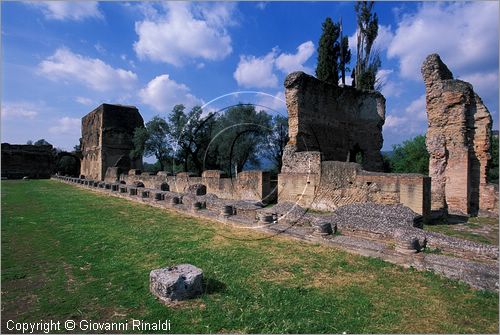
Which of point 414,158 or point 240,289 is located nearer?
point 240,289

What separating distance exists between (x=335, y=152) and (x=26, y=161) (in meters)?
42.8

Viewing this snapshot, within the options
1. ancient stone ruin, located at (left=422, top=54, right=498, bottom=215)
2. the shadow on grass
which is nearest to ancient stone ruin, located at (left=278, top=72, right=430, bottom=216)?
ancient stone ruin, located at (left=422, top=54, right=498, bottom=215)

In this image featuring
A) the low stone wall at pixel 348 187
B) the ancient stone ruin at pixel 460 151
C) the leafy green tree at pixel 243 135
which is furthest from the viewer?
the leafy green tree at pixel 243 135

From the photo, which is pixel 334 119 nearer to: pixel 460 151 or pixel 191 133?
pixel 460 151

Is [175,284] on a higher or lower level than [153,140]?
lower

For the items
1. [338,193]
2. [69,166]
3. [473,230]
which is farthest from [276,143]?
[69,166]

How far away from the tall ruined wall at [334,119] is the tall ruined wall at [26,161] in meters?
41.1

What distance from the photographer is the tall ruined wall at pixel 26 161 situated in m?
39.6

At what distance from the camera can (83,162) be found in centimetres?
4084

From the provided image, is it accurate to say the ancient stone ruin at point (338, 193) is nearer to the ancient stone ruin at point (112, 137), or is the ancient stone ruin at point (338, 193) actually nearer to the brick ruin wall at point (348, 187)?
the brick ruin wall at point (348, 187)

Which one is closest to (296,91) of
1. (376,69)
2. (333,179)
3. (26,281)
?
(333,179)

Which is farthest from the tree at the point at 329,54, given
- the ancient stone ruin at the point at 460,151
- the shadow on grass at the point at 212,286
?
the shadow on grass at the point at 212,286

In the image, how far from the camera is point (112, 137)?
3400 centimetres

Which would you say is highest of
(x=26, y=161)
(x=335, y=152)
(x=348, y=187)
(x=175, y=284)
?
(x=335, y=152)
